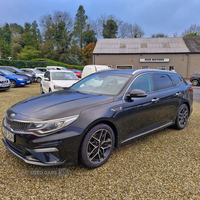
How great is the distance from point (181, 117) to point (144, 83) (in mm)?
1765

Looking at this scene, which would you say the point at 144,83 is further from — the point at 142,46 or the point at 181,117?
the point at 142,46

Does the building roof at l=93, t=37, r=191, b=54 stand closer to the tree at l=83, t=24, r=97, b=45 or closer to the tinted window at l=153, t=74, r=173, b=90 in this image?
the tree at l=83, t=24, r=97, b=45

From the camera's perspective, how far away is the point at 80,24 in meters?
57.0

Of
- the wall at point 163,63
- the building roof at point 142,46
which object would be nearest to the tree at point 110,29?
the building roof at point 142,46

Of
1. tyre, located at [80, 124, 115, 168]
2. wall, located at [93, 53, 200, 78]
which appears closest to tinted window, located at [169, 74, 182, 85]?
tyre, located at [80, 124, 115, 168]

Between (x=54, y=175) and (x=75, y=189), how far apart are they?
1.53ft

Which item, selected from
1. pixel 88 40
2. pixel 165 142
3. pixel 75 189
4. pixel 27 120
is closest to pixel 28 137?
pixel 27 120

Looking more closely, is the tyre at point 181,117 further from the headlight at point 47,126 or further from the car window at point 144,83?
the headlight at point 47,126

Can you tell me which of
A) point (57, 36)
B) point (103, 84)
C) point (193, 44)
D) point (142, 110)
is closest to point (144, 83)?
point (142, 110)

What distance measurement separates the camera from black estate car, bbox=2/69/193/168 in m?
2.50

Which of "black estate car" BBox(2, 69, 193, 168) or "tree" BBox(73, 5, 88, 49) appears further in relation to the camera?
"tree" BBox(73, 5, 88, 49)

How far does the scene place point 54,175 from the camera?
8.95ft

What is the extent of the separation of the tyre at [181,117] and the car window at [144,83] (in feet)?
4.37

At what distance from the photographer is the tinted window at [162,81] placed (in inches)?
165
